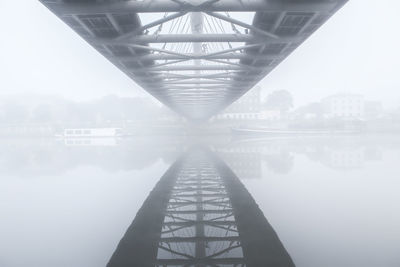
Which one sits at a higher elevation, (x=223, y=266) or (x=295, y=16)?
(x=295, y=16)

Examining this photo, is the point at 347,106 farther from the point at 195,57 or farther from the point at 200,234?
the point at 200,234

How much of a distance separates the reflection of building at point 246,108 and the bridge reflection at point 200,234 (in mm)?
99728

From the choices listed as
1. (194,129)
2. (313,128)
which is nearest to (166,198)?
(194,129)

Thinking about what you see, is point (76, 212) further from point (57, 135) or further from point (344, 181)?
point (57, 135)

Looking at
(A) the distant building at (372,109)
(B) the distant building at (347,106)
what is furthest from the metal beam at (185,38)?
(A) the distant building at (372,109)

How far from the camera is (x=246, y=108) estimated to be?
12062 cm

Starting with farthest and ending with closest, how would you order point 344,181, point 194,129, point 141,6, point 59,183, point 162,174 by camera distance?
point 194,129 < point 162,174 < point 59,183 < point 344,181 < point 141,6

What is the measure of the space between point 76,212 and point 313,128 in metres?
87.6

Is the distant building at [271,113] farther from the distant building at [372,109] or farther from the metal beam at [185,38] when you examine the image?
the metal beam at [185,38]

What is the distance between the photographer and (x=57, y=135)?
104500 millimetres

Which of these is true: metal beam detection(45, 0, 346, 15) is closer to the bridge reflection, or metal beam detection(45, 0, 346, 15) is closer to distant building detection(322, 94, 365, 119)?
the bridge reflection

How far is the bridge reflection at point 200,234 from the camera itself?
23.2 feet

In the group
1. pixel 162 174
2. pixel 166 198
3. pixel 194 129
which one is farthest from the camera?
pixel 194 129

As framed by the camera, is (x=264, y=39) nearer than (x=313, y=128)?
Yes
